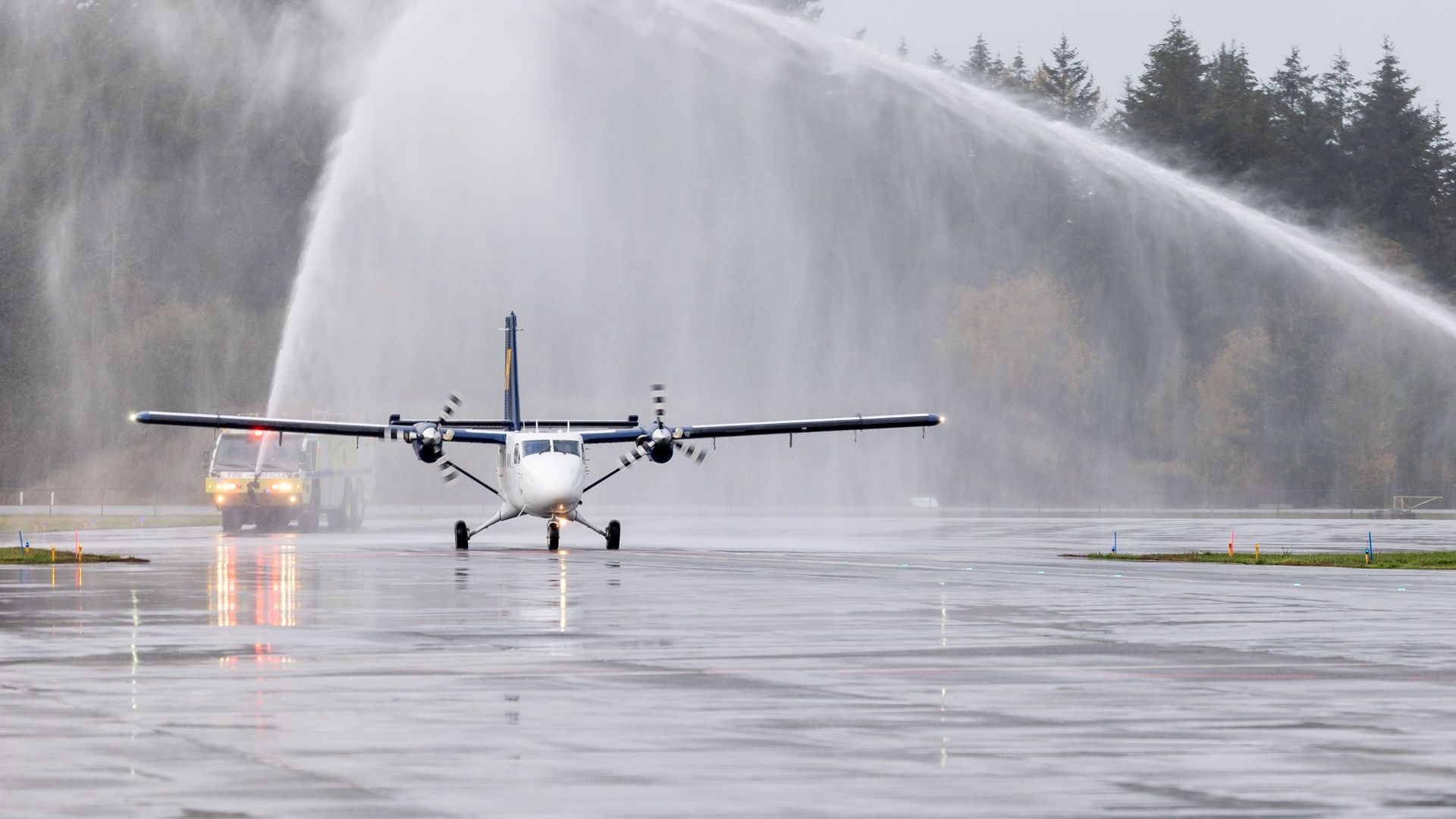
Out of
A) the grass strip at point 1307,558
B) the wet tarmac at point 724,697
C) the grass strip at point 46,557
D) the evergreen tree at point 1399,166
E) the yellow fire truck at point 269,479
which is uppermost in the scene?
the evergreen tree at point 1399,166

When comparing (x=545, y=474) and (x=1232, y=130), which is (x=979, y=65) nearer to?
(x=1232, y=130)

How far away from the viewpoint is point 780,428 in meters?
47.1

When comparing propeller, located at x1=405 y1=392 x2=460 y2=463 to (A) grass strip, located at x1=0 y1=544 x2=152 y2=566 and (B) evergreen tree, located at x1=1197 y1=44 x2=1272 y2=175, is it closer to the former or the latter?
(A) grass strip, located at x1=0 y1=544 x2=152 y2=566

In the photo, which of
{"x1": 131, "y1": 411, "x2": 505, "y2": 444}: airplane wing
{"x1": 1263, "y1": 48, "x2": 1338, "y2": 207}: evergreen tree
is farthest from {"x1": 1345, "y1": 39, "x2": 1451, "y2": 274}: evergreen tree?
{"x1": 131, "y1": 411, "x2": 505, "y2": 444}: airplane wing

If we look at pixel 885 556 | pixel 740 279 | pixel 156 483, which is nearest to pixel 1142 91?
pixel 740 279

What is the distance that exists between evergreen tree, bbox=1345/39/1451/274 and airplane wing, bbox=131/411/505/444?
3022 inches

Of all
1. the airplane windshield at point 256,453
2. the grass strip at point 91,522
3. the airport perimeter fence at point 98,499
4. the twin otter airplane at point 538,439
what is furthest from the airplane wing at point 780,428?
the airport perimeter fence at point 98,499

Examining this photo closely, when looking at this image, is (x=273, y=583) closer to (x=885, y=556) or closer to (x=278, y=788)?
(x=885, y=556)

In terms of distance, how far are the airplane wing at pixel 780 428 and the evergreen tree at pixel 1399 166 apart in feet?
231

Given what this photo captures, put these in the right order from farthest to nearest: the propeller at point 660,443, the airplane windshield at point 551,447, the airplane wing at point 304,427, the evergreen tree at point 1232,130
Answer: the evergreen tree at point 1232,130 < the airplane wing at point 304,427 < the propeller at point 660,443 < the airplane windshield at point 551,447

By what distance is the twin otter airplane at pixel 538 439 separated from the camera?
40594 millimetres

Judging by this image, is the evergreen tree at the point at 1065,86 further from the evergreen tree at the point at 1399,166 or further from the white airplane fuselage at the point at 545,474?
the white airplane fuselage at the point at 545,474

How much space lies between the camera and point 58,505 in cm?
8619

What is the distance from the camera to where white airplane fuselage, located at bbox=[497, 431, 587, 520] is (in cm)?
4031
